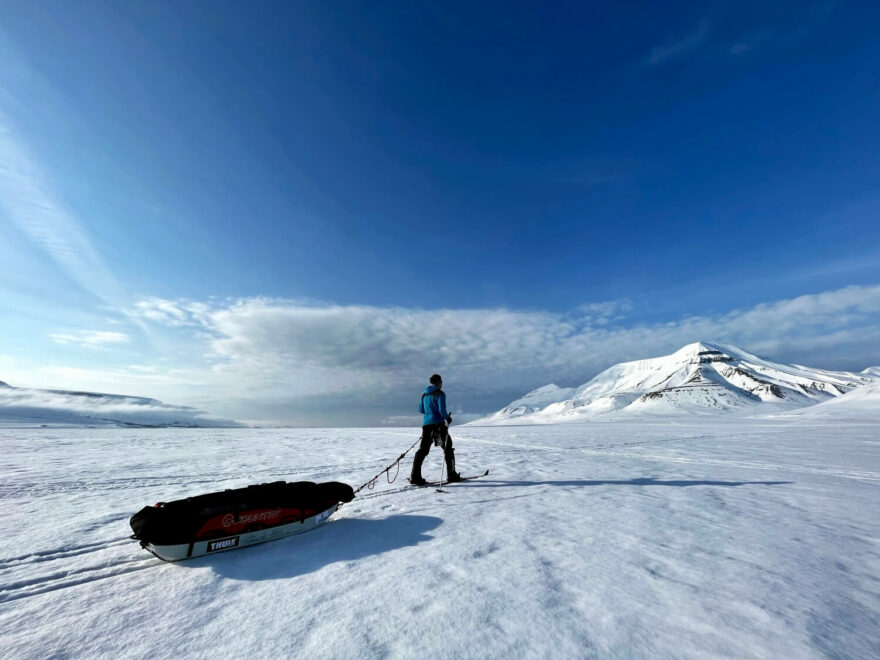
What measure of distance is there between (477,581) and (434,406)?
5377 mm

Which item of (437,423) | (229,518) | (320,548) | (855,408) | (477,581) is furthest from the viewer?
(855,408)

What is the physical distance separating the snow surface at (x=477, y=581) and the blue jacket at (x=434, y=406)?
2.11 metres

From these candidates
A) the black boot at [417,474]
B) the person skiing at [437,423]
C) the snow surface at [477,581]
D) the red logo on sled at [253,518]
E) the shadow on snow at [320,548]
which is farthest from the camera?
the person skiing at [437,423]

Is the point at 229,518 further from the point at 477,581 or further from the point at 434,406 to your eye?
the point at 434,406

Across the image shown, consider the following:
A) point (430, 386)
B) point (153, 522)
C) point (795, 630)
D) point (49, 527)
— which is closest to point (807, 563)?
point (795, 630)

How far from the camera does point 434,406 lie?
29.6 feet

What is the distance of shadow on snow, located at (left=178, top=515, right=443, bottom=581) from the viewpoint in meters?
4.07

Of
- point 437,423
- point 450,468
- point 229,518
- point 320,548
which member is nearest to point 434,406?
point 437,423

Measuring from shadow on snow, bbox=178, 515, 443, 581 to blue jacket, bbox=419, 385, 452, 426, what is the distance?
3196 millimetres

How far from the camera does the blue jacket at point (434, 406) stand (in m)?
9.01

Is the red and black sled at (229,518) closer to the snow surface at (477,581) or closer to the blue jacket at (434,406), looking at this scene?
the snow surface at (477,581)

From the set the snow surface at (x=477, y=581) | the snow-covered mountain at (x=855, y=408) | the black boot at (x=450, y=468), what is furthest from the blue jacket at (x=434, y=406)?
the snow-covered mountain at (x=855, y=408)

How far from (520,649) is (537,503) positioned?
4363mm

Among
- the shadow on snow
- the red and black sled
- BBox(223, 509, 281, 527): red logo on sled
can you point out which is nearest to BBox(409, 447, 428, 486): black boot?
the shadow on snow
